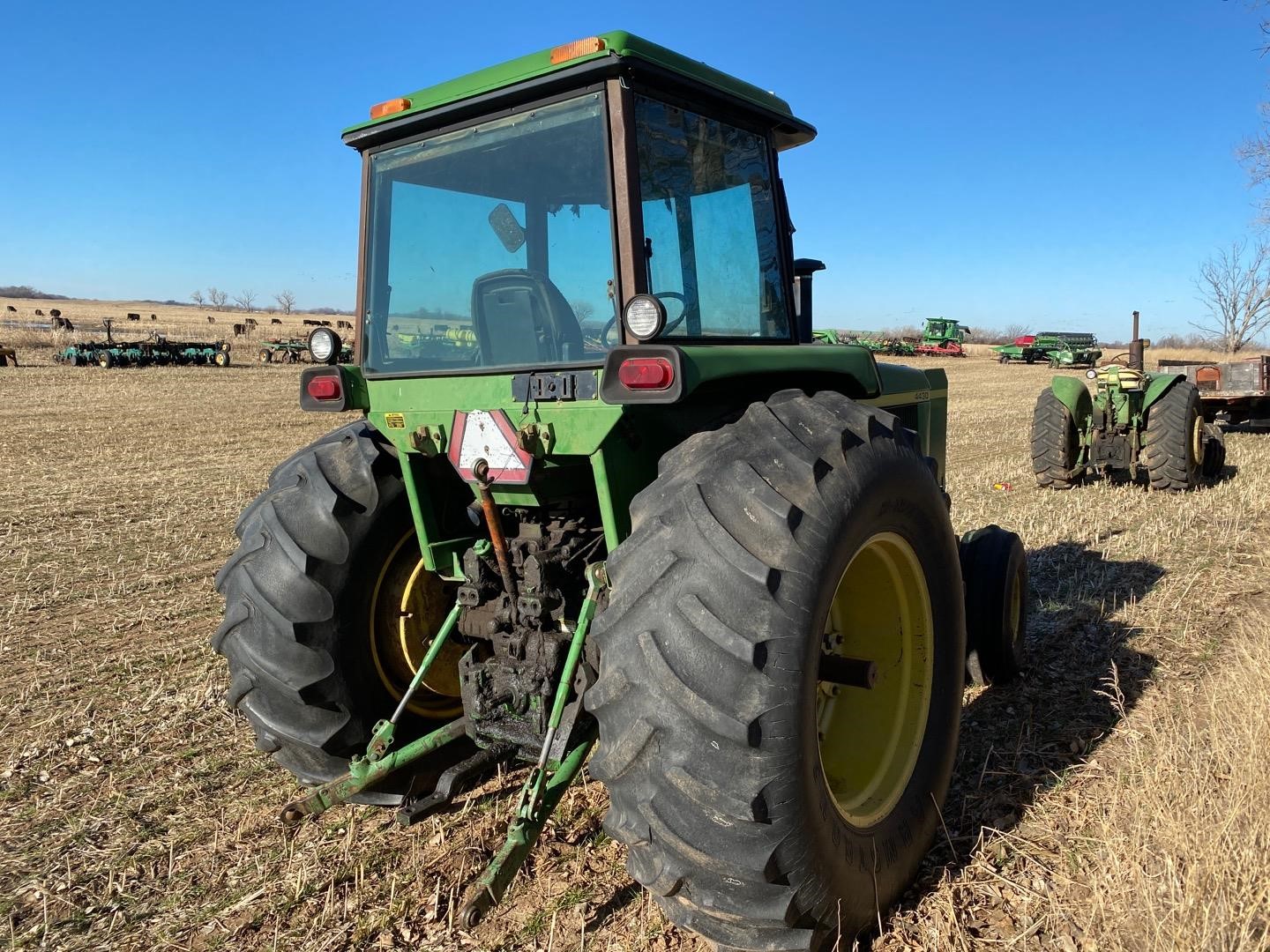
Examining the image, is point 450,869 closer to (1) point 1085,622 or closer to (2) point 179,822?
(2) point 179,822

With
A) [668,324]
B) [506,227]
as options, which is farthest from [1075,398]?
[506,227]

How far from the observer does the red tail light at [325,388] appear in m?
3.26

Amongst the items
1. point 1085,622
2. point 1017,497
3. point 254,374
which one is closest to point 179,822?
point 1085,622

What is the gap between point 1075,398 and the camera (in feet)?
32.3

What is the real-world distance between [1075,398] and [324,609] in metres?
8.91

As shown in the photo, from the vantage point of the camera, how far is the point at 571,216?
2.93 meters

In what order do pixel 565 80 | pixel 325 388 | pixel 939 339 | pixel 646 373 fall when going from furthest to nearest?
pixel 939 339 → pixel 325 388 → pixel 565 80 → pixel 646 373

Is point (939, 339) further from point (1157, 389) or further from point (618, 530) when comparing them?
point (618, 530)

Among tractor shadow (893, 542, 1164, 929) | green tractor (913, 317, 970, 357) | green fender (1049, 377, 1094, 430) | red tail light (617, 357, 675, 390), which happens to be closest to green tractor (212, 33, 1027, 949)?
red tail light (617, 357, 675, 390)

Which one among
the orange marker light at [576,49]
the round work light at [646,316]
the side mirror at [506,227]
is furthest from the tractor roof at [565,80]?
the round work light at [646,316]

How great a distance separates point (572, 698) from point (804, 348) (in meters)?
1.36

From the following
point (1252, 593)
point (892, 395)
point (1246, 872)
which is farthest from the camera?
point (1252, 593)

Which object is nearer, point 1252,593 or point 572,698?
point 572,698

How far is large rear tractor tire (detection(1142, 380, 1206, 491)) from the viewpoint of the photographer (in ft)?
29.9
